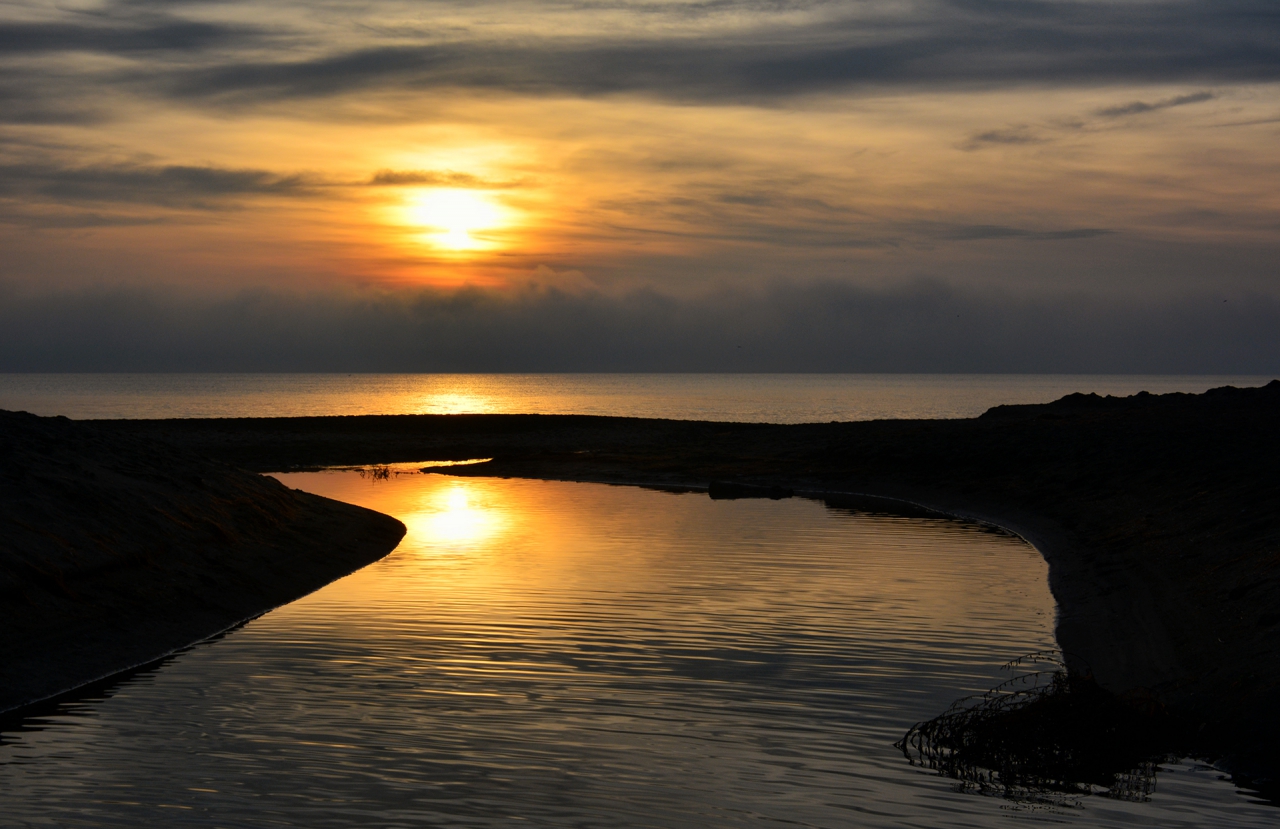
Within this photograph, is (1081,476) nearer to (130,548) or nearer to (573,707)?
(573,707)

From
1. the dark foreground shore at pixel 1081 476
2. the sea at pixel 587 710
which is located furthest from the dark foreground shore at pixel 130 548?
the dark foreground shore at pixel 1081 476

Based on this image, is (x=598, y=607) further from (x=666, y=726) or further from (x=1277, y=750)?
(x=1277, y=750)

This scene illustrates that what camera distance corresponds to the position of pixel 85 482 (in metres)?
29.3

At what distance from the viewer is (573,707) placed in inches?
675

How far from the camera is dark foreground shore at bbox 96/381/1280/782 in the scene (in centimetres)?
2027

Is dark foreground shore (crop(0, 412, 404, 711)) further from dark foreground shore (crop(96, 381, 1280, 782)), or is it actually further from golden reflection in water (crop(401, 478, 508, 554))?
dark foreground shore (crop(96, 381, 1280, 782))

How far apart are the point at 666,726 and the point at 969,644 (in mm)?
8362

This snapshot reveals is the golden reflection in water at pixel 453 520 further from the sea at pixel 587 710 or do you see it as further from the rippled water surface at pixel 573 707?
the rippled water surface at pixel 573 707

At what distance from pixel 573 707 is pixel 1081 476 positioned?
3771 centimetres

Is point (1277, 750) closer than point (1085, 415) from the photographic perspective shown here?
Yes

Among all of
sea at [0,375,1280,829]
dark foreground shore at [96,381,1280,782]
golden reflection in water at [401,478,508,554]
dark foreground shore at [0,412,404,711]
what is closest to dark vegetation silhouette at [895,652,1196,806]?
sea at [0,375,1280,829]

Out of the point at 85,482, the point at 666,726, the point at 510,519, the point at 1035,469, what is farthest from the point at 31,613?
the point at 1035,469

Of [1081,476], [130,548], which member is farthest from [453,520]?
[1081,476]

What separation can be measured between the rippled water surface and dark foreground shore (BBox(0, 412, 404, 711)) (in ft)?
4.55
